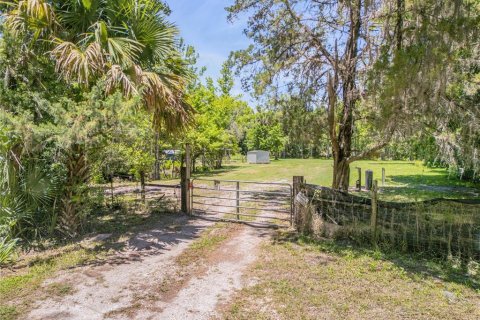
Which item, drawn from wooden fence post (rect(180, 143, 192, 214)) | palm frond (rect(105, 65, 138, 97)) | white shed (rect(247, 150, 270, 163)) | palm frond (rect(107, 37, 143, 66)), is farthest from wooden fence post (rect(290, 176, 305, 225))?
white shed (rect(247, 150, 270, 163))

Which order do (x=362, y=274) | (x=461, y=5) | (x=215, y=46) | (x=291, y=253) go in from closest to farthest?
1. (x=461, y=5)
2. (x=362, y=274)
3. (x=291, y=253)
4. (x=215, y=46)

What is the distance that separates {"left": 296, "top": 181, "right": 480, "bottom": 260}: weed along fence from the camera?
4.49 metres

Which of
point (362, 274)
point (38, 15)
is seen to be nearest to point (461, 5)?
point (362, 274)

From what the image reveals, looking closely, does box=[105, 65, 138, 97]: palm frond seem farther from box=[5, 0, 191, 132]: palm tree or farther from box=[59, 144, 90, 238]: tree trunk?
box=[59, 144, 90, 238]: tree trunk

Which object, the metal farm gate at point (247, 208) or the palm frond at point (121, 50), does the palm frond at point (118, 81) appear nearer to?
the palm frond at point (121, 50)

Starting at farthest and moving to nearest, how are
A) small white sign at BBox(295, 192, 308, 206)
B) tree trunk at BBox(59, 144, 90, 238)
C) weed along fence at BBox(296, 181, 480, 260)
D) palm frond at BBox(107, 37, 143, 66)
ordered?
small white sign at BBox(295, 192, 308, 206) < tree trunk at BBox(59, 144, 90, 238) < palm frond at BBox(107, 37, 143, 66) < weed along fence at BBox(296, 181, 480, 260)

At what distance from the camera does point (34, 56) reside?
18.3 feet

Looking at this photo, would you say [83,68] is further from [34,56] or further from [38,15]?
[34,56]

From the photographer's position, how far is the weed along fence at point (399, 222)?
449cm

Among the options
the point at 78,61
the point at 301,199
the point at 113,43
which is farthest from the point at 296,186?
the point at 78,61

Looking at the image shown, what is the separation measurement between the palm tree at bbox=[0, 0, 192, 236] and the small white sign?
2.82 metres

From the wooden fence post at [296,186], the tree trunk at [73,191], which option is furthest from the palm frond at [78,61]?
the wooden fence post at [296,186]

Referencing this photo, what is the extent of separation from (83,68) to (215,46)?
8120 millimetres

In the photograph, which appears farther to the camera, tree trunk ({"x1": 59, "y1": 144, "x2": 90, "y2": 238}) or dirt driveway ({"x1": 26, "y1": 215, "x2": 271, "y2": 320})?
tree trunk ({"x1": 59, "y1": 144, "x2": 90, "y2": 238})
